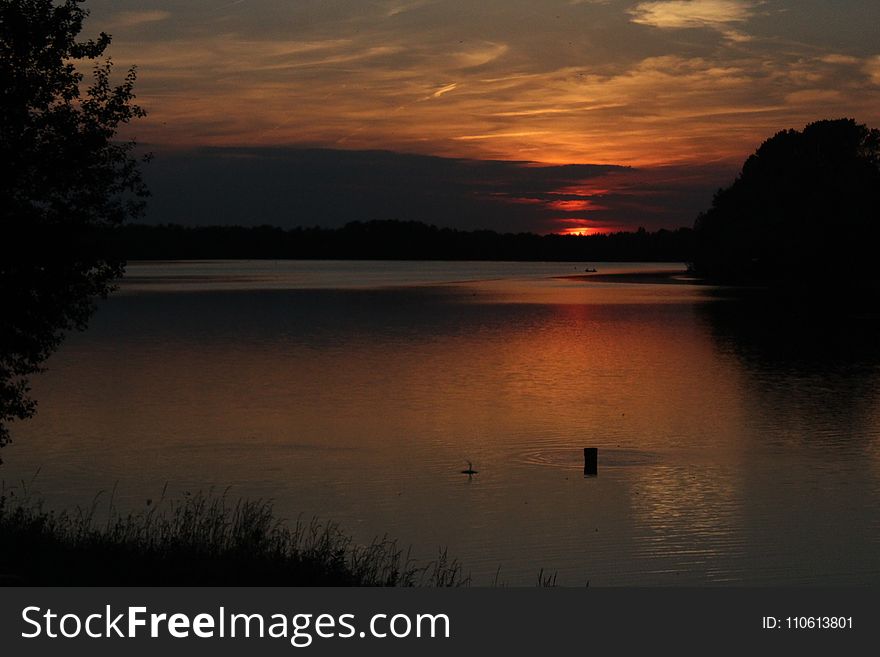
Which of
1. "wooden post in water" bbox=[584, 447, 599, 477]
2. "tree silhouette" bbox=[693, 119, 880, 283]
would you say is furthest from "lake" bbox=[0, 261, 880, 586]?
"tree silhouette" bbox=[693, 119, 880, 283]

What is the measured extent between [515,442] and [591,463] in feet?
19.5

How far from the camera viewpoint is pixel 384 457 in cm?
3372

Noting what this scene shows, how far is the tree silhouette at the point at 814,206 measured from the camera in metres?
128

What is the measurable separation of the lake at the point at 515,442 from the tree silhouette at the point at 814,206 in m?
54.3

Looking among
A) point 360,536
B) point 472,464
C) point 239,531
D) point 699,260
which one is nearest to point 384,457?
point 472,464

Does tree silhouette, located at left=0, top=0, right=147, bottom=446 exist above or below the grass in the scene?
above

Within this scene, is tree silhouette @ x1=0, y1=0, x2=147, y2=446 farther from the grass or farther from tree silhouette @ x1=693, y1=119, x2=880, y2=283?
tree silhouette @ x1=693, y1=119, x2=880, y2=283

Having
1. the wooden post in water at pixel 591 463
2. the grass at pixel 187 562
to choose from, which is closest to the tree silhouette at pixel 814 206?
the wooden post in water at pixel 591 463

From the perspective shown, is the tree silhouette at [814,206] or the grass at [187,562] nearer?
the grass at [187,562]

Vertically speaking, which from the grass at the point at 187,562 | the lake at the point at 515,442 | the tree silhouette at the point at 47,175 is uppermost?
the tree silhouette at the point at 47,175

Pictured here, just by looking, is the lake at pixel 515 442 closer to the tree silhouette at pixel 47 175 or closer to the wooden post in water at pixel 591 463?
the wooden post in water at pixel 591 463

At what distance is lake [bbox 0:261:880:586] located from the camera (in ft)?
78.4

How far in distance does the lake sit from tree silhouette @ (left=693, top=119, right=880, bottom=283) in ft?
178

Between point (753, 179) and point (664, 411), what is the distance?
118 metres
